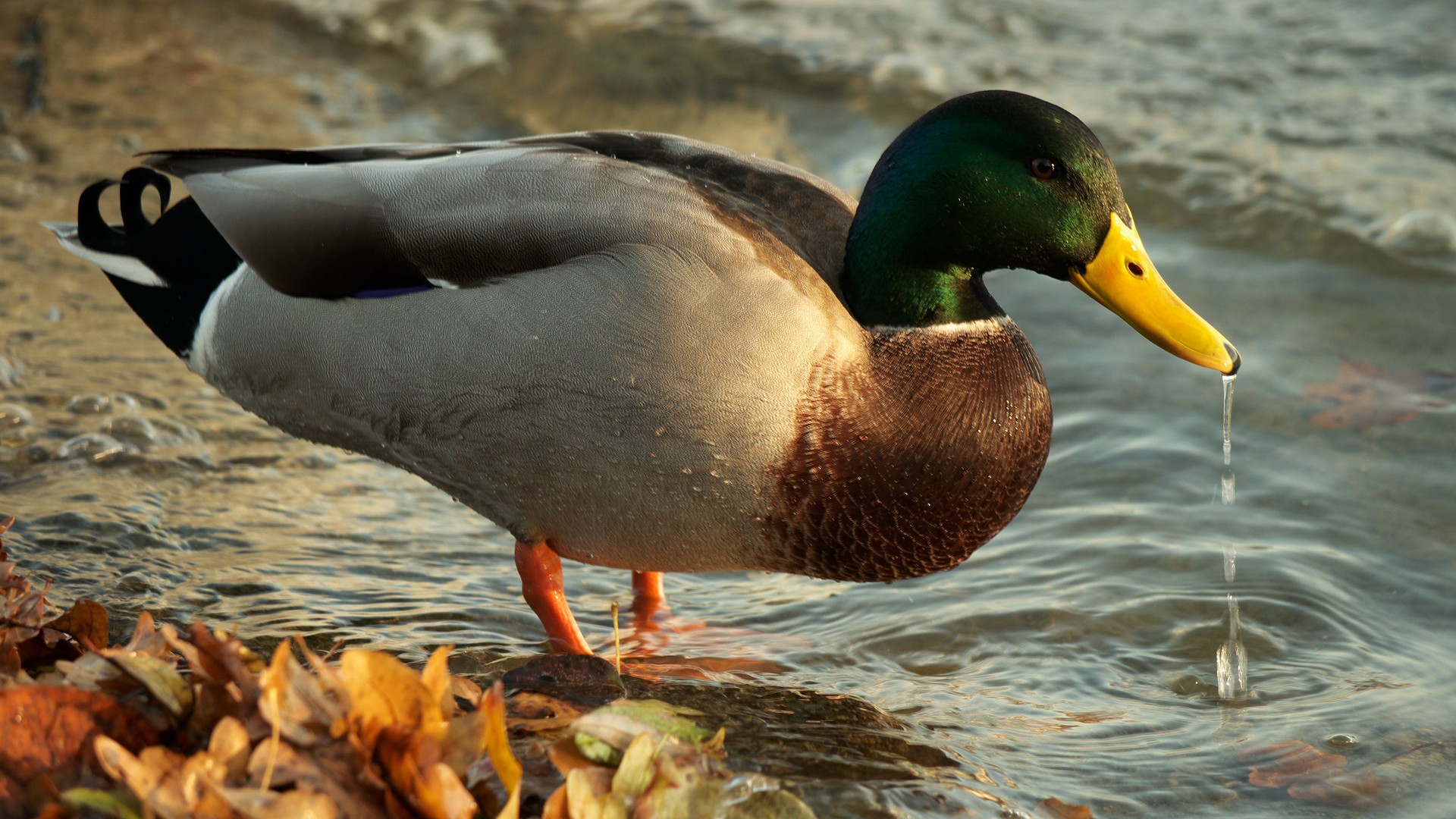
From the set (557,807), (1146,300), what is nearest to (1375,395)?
(1146,300)

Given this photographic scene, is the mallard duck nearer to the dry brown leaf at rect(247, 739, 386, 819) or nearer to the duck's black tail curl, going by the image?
the duck's black tail curl

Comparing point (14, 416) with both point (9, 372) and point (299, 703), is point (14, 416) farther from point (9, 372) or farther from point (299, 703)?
point (299, 703)

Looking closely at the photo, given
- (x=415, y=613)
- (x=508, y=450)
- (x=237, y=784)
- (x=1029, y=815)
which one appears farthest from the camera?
(x=415, y=613)

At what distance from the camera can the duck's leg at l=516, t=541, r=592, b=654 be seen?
11.8ft

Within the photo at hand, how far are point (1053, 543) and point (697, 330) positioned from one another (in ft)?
5.53

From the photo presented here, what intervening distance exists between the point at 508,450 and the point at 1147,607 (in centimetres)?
177

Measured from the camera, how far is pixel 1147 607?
395 centimetres

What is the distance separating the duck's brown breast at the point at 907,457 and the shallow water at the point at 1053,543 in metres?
0.38

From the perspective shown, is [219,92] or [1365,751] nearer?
[1365,751]

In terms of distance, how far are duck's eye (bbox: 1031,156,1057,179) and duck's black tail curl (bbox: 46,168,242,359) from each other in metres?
1.98

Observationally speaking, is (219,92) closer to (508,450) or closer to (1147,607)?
(508,450)

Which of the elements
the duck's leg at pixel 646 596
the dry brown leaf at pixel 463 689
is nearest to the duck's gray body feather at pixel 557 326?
the duck's leg at pixel 646 596

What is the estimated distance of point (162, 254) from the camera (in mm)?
3883

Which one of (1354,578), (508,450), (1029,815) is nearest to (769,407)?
(508,450)
